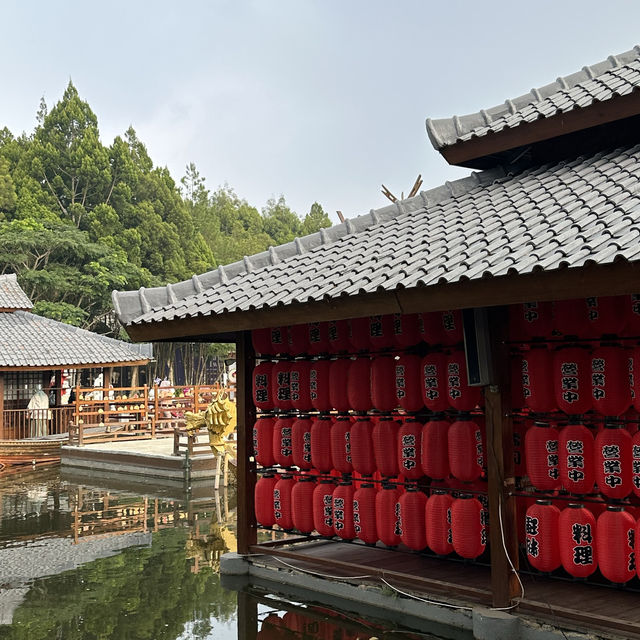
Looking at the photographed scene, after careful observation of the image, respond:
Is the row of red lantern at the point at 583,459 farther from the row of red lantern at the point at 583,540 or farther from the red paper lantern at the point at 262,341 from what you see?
the red paper lantern at the point at 262,341

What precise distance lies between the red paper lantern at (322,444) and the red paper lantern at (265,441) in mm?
613

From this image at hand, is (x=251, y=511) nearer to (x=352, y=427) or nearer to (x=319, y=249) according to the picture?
(x=352, y=427)

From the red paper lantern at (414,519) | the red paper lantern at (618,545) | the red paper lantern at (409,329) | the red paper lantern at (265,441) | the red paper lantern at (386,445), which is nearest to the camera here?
the red paper lantern at (618,545)

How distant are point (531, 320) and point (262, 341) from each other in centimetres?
300

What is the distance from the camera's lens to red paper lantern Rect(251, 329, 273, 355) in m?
7.84

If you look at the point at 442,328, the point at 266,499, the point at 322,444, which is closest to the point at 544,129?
the point at 442,328

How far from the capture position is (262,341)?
7.87m

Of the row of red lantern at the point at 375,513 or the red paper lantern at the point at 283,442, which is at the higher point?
the red paper lantern at the point at 283,442

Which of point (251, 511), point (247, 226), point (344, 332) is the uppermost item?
point (247, 226)

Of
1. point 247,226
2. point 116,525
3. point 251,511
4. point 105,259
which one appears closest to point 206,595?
point 251,511

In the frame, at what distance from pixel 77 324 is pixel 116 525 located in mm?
23814

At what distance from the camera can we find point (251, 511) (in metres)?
7.93

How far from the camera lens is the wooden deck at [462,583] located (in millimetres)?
5238

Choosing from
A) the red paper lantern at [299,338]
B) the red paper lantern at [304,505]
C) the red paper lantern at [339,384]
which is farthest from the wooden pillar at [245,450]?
the red paper lantern at [339,384]
